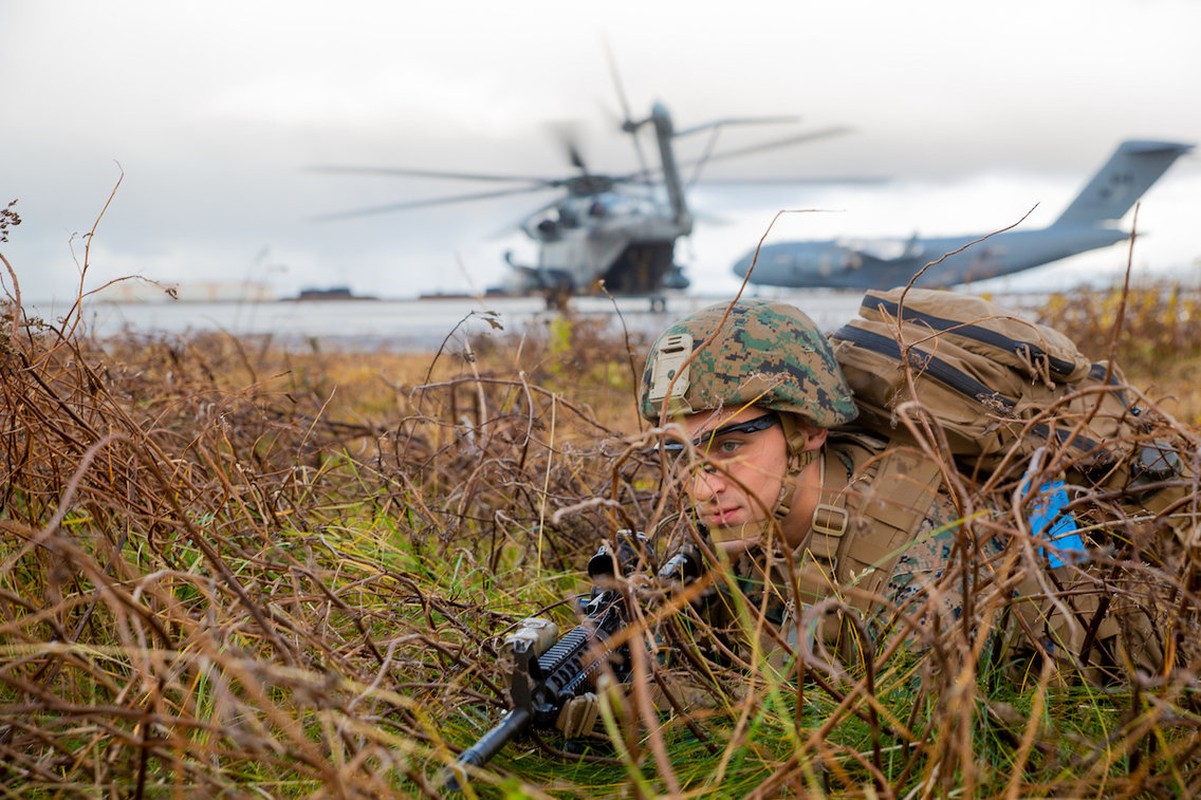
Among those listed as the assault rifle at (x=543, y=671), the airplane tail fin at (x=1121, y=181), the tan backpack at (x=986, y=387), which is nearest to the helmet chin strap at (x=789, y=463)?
the tan backpack at (x=986, y=387)

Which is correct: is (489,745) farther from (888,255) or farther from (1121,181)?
(1121,181)

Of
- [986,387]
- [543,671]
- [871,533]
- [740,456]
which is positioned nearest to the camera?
[543,671]

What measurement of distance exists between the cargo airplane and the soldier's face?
21189 millimetres

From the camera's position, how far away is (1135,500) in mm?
2396

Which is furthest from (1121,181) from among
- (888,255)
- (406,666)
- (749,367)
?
(406,666)

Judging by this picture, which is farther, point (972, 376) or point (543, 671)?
point (972, 376)

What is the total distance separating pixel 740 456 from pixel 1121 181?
28.8 meters

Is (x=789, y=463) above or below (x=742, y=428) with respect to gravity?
below

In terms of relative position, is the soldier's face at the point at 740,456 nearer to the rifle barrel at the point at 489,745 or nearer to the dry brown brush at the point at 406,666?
the dry brown brush at the point at 406,666

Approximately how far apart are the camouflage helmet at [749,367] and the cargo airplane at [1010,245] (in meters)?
21.0

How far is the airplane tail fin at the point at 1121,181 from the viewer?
25578 mm

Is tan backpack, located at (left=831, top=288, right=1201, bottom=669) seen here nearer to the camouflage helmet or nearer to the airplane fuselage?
the camouflage helmet

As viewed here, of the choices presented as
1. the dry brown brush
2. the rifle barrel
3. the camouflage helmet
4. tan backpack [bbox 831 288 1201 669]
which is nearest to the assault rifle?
the rifle barrel

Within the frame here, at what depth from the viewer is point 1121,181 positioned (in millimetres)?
25969
